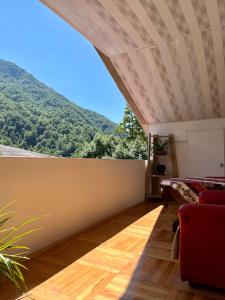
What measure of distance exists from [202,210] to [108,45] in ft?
11.0

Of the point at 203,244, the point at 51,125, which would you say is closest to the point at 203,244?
the point at 203,244

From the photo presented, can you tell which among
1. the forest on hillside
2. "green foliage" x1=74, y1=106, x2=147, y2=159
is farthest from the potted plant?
the forest on hillside

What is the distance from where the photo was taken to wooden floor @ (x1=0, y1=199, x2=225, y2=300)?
188cm

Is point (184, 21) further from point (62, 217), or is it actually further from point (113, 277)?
point (113, 277)

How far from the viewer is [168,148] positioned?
242 inches

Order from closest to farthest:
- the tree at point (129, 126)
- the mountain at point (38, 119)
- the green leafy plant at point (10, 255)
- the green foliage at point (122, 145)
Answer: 1. the green leafy plant at point (10, 255)
2. the mountain at point (38, 119)
3. the green foliage at point (122, 145)
4. the tree at point (129, 126)

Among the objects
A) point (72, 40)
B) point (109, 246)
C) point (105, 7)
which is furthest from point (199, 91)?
point (72, 40)

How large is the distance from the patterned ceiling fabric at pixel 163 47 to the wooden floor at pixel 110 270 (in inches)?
111

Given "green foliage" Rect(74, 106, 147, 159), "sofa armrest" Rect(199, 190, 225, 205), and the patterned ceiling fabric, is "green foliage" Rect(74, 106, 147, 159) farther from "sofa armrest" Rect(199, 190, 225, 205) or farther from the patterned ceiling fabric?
"sofa armrest" Rect(199, 190, 225, 205)

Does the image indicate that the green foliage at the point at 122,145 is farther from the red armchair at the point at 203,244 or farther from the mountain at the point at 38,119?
the red armchair at the point at 203,244

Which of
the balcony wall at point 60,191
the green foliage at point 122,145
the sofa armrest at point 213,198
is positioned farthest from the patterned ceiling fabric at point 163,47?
the green foliage at point 122,145

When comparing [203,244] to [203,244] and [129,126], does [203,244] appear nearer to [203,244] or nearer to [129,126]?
[203,244]

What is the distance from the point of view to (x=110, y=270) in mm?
2258

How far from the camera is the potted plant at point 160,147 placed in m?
5.96
